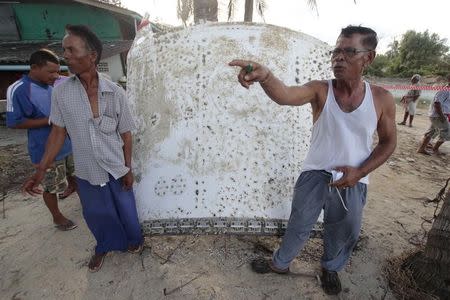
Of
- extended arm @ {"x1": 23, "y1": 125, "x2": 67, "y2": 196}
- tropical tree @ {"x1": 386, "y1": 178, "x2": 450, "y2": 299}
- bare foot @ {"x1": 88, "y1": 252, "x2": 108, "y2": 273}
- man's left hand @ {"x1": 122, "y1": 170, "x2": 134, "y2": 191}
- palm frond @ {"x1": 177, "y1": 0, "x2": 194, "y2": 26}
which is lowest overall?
bare foot @ {"x1": 88, "y1": 252, "x2": 108, "y2": 273}

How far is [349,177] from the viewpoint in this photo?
169 cm

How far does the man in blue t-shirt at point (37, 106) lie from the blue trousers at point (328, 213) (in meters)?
2.20

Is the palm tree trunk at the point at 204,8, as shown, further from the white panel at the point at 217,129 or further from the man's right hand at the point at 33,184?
the man's right hand at the point at 33,184

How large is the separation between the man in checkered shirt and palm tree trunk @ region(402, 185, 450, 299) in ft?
7.17

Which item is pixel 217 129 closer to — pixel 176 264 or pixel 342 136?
pixel 342 136

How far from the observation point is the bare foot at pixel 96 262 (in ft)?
7.47

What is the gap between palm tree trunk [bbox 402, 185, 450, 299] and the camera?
6.15ft

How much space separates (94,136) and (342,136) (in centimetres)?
161

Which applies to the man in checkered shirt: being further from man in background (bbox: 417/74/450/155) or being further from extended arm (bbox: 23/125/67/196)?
man in background (bbox: 417/74/450/155)

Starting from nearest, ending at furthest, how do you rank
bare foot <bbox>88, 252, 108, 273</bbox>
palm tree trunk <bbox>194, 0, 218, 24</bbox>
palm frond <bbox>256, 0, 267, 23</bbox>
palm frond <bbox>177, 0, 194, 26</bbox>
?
bare foot <bbox>88, 252, 108, 273</bbox> → palm tree trunk <bbox>194, 0, 218, 24</bbox> → palm frond <bbox>177, 0, 194, 26</bbox> → palm frond <bbox>256, 0, 267, 23</bbox>

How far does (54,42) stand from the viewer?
11.4 m

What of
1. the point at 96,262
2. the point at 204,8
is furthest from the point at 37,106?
the point at 204,8

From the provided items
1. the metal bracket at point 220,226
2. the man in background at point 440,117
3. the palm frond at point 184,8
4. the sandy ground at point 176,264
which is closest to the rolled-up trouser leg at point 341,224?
the sandy ground at point 176,264

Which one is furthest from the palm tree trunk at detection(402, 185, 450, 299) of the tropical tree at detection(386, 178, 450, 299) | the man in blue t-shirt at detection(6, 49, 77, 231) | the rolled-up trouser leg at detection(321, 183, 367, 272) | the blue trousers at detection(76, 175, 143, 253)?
the man in blue t-shirt at detection(6, 49, 77, 231)
